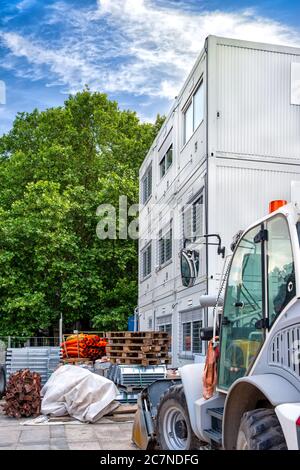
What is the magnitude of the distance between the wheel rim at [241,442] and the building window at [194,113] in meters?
11.1

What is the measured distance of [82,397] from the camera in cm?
1219

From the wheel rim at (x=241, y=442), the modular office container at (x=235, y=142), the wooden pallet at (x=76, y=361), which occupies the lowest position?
the wooden pallet at (x=76, y=361)

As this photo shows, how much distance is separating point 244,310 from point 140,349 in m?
9.16

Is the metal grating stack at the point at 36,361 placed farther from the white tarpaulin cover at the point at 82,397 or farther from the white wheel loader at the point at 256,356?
the white wheel loader at the point at 256,356

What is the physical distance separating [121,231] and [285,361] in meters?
26.8

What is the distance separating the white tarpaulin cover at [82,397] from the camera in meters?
12.1

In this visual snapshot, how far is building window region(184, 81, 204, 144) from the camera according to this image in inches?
616

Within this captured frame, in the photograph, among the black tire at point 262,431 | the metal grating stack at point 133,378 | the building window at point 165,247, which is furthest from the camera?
the building window at point 165,247

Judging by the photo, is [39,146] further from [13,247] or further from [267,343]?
[267,343]

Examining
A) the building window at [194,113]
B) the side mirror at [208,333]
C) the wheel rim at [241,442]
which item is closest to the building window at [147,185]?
the building window at [194,113]

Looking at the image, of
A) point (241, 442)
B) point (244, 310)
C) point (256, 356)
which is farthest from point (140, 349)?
point (241, 442)

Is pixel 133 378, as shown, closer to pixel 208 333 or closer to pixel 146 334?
pixel 146 334

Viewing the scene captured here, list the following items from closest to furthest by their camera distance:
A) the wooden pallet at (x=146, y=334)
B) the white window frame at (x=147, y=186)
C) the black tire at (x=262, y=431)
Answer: the black tire at (x=262, y=431) < the wooden pallet at (x=146, y=334) < the white window frame at (x=147, y=186)

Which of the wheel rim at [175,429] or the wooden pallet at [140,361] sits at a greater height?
the wooden pallet at [140,361]
